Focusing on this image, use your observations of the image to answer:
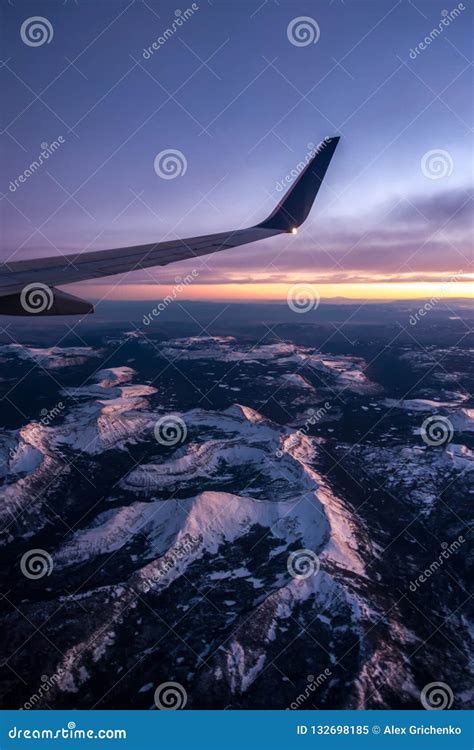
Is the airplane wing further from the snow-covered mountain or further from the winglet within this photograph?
the snow-covered mountain

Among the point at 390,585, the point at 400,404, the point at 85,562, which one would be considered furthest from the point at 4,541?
the point at 400,404

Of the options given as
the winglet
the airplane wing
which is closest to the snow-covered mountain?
the airplane wing

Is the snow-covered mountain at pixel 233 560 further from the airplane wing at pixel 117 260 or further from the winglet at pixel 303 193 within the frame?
the winglet at pixel 303 193

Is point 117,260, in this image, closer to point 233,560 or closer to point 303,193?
point 303,193

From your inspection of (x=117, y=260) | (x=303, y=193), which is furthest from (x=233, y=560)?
(x=303, y=193)

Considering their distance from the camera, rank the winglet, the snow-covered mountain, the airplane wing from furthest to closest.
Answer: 1. the snow-covered mountain
2. the winglet
3. the airplane wing

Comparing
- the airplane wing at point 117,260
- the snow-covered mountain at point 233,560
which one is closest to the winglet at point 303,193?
the airplane wing at point 117,260

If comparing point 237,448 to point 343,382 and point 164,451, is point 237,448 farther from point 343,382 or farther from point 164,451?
point 343,382
